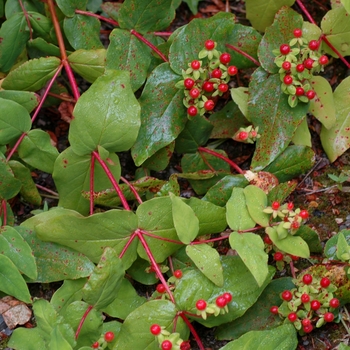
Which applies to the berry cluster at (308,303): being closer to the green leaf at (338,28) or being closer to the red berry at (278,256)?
the red berry at (278,256)

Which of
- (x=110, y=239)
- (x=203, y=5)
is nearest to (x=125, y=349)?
(x=110, y=239)

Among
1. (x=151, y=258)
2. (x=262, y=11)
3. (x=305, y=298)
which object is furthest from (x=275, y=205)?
(x=262, y=11)

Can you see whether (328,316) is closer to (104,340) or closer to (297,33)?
(104,340)

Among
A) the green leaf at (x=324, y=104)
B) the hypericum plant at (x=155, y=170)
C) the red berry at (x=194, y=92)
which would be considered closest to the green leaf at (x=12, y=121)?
the hypericum plant at (x=155, y=170)

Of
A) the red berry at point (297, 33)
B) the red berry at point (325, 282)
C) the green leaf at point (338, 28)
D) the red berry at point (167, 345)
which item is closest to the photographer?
the red berry at point (167, 345)

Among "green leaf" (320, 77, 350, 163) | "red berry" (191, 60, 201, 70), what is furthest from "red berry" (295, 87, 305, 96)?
"red berry" (191, 60, 201, 70)
